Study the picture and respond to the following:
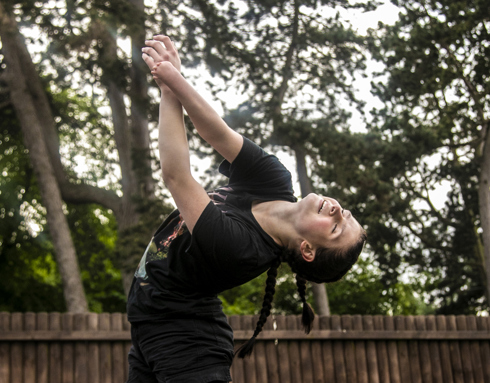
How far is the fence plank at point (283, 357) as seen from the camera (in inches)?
281

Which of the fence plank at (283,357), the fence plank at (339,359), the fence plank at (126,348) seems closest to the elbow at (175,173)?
the fence plank at (126,348)

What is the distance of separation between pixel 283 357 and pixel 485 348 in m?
3.15

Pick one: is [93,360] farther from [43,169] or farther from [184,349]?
[43,169]

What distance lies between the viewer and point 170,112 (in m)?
Answer: 2.12

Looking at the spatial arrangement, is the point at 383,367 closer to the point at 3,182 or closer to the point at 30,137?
the point at 30,137

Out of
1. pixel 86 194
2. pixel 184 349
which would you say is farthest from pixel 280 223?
pixel 86 194

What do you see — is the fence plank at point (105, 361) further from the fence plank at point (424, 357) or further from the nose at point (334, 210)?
the nose at point (334, 210)

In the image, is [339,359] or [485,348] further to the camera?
[485,348]

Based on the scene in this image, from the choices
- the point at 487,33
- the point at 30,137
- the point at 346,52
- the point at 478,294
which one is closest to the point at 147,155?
the point at 30,137

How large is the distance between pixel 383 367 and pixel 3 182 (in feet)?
44.7

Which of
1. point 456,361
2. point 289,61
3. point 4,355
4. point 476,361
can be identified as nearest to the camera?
point 4,355

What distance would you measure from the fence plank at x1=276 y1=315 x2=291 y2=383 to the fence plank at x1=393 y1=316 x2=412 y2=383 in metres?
1.63

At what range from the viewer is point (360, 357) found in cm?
752

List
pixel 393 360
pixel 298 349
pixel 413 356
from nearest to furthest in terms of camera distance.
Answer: pixel 298 349 < pixel 393 360 < pixel 413 356
